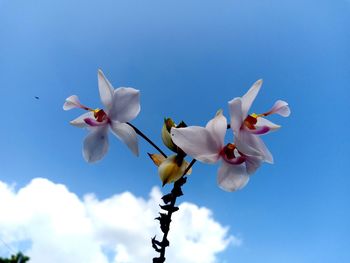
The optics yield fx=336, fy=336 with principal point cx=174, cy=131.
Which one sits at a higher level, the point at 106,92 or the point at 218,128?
the point at 106,92

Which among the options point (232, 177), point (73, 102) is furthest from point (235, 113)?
point (73, 102)

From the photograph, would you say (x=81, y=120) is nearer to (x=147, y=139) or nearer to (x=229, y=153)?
(x=147, y=139)

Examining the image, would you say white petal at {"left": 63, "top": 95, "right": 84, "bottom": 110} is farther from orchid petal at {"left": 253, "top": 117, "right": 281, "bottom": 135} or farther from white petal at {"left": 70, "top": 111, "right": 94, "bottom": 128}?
orchid petal at {"left": 253, "top": 117, "right": 281, "bottom": 135}

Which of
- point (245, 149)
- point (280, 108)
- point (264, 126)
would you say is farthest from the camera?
point (280, 108)

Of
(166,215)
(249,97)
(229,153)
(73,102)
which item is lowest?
(166,215)

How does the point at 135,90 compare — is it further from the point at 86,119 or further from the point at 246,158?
the point at 246,158

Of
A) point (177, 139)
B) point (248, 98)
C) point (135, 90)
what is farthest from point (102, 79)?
point (248, 98)
